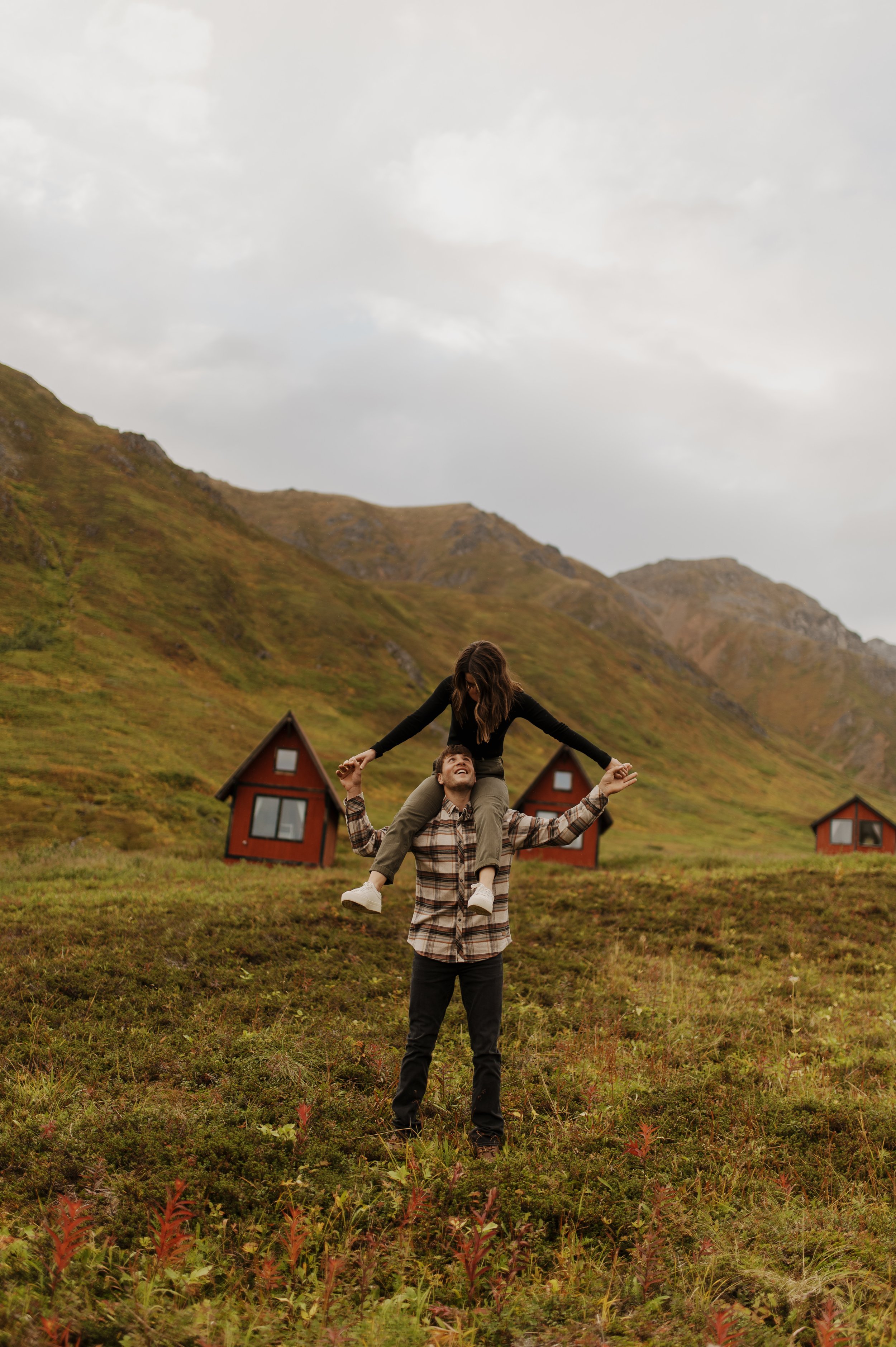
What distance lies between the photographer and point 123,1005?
31.0 feet

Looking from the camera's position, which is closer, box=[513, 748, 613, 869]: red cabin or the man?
the man

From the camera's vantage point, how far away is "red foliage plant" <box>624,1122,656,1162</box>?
559cm

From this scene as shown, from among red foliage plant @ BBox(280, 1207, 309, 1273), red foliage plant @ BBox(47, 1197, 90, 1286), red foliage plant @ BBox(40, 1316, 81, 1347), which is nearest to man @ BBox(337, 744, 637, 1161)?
red foliage plant @ BBox(280, 1207, 309, 1273)

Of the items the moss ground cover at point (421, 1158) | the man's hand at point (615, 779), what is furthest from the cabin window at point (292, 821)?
the man's hand at point (615, 779)

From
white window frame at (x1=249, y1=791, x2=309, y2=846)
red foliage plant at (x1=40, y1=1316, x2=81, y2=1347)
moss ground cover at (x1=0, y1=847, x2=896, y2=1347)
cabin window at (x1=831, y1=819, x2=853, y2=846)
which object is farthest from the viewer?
cabin window at (x1=831, y1=819, x2=853, y2=846)

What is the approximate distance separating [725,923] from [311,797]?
2002cm

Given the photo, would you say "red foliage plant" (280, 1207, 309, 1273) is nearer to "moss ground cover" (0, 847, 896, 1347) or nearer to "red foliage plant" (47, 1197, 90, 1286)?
"moss ground cover" (0, 847, 896, 1347)

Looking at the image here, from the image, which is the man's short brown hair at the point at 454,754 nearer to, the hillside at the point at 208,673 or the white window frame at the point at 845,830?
the hillside at the point at 208,673

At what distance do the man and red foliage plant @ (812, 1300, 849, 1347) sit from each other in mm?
2412

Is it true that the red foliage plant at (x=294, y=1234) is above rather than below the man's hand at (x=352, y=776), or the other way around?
below

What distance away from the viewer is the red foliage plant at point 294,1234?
13.9ft

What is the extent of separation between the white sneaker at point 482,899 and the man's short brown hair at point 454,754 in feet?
3.23

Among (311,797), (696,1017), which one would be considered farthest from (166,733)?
(696,1017)

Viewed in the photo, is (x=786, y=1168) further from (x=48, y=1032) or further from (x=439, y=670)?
(x=439, y=670)
